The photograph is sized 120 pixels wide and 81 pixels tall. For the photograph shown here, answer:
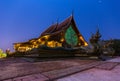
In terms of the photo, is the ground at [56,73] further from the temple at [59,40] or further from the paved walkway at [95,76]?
the temple at [59,40]

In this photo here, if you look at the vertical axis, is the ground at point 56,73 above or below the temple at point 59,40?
below

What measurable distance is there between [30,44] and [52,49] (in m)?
13.8

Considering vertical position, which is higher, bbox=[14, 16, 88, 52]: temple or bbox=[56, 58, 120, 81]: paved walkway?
bbox=[14, 16, 88, 52]: temple

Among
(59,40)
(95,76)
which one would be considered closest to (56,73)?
(95,76)

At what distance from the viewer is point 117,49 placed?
15.0 meters

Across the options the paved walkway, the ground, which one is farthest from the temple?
the paved walkway

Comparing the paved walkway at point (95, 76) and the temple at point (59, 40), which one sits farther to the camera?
the temple at point (59, 40)

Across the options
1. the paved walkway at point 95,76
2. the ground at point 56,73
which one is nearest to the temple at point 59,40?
the ground at point 56,73

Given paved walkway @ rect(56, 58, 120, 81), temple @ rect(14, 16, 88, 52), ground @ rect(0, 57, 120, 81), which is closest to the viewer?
ground @ rect(0, 57, 120, 81)

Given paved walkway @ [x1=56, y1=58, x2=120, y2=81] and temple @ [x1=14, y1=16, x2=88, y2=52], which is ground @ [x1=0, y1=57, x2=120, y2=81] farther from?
temple @ [x1=14, y1=16, x2=88, y2=52]

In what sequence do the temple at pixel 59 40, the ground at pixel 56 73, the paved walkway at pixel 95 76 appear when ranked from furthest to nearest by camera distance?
the temple at pixel 59 40, the paved walkway at pixel 95 76, the ground at pixel 56 73

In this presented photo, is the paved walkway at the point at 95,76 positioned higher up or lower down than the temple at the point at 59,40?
lower down

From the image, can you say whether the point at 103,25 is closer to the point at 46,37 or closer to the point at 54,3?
the point at 54,3

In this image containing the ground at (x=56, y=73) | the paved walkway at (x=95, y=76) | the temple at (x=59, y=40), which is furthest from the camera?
the temple at (x=59, y=40)
